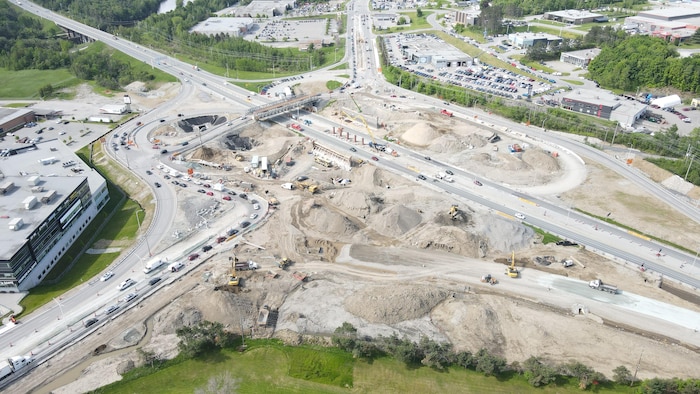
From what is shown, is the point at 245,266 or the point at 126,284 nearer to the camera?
the point at 126,284

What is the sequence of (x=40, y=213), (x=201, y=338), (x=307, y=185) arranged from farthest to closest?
(x=307, y=185) < (x=40, y=213) < (x=201, y=338)

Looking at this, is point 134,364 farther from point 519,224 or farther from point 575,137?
point 575,137

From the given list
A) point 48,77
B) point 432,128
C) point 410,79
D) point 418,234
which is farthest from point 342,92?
point 48,77

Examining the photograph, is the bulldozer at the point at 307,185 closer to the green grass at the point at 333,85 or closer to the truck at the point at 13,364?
the truck at the point at 13,364

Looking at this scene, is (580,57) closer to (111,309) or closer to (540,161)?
(540,161)

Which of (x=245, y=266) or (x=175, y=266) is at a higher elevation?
(x=245, y=266)

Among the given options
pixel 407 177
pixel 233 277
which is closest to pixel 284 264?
pixel 233 277

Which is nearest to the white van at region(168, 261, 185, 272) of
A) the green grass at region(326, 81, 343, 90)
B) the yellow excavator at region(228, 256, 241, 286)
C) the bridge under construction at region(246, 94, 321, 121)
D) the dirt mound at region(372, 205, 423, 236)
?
the yellow excavator at region(228, 256, 241, 286)
